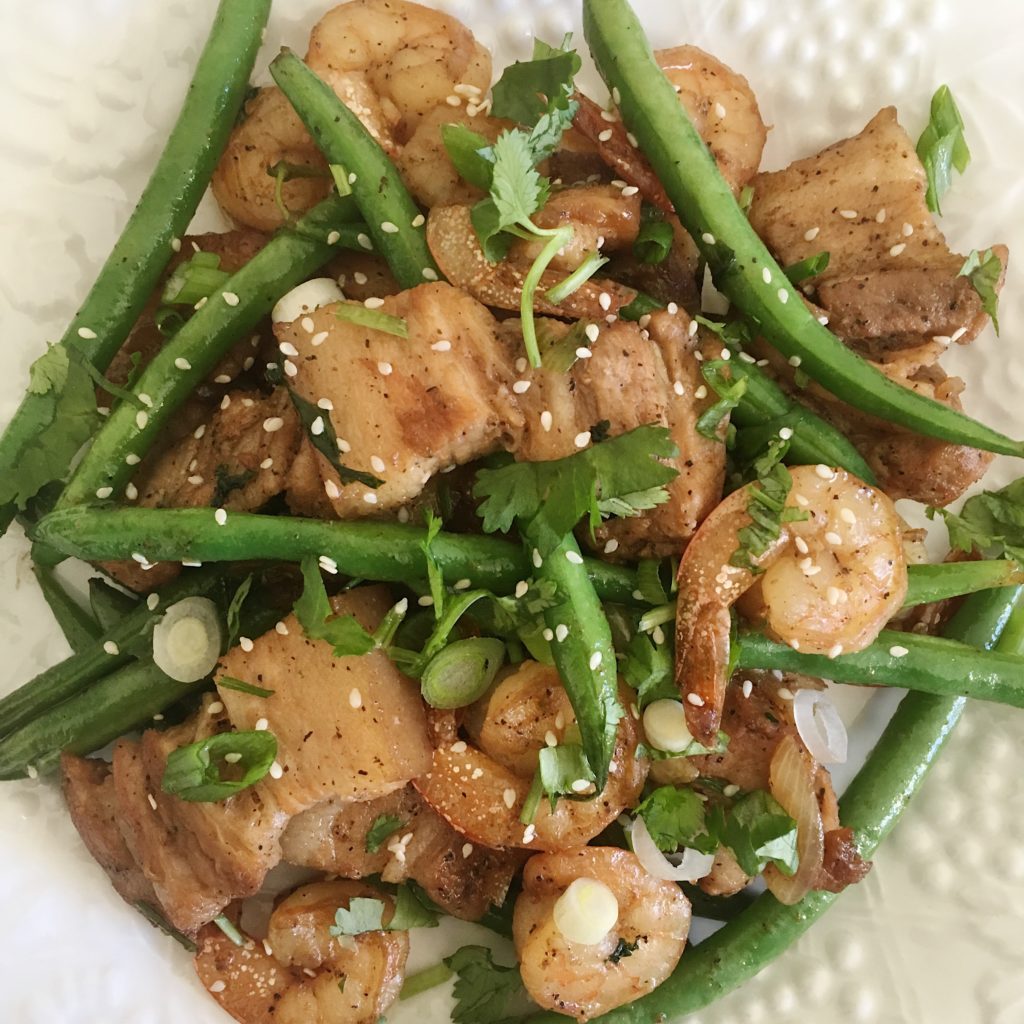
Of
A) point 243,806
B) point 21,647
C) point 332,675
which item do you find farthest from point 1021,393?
point 21,647

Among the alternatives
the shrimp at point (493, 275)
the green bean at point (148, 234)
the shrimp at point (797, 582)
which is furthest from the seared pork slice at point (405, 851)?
the shrimp at point (493, 275)

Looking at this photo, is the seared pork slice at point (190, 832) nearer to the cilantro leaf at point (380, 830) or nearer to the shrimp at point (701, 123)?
the cilantro leaf at point (380, 830)

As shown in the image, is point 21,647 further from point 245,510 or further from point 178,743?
point 245,510

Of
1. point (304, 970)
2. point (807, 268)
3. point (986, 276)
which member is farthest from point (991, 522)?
point (304, 970)

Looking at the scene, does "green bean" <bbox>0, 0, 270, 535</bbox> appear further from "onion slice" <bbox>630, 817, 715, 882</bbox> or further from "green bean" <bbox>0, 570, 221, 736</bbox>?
"onion slice" <bbox>630, 817, 715, 882</bbox>

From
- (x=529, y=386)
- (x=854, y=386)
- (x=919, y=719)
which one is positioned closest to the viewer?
(x=529, y=386)

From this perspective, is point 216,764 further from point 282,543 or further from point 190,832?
point 282,543

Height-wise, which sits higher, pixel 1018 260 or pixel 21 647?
pixel 1018 260
